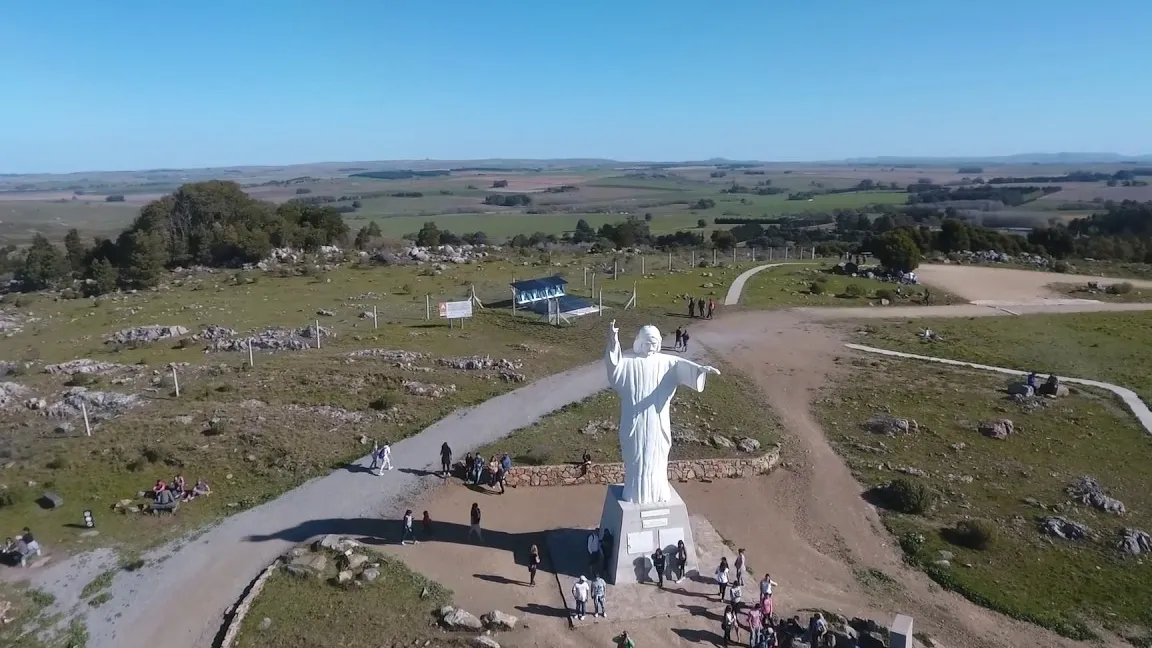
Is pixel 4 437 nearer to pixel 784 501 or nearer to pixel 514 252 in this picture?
pixel 784 501

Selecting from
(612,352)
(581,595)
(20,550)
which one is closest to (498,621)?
(581,595)

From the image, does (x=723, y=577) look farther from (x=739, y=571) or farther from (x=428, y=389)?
(x=428, y=389)

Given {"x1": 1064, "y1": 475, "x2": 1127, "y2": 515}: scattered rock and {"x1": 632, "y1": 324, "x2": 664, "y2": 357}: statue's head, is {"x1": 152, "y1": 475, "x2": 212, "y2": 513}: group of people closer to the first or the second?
{"x1": 632, "y1": 324, "x2": 664, "y2": 357}: statue's head

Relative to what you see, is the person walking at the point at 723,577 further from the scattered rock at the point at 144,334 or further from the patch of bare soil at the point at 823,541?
the scattered rock at the point at 144,334

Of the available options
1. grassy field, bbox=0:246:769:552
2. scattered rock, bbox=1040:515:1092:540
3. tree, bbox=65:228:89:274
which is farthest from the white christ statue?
tree, bbox=65:228:89:274

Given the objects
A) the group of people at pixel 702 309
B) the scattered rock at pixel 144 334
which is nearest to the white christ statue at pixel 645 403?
the group of people at pixel 702 309

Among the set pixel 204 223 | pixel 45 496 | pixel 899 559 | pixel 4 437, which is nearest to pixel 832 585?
pixel 899 559
